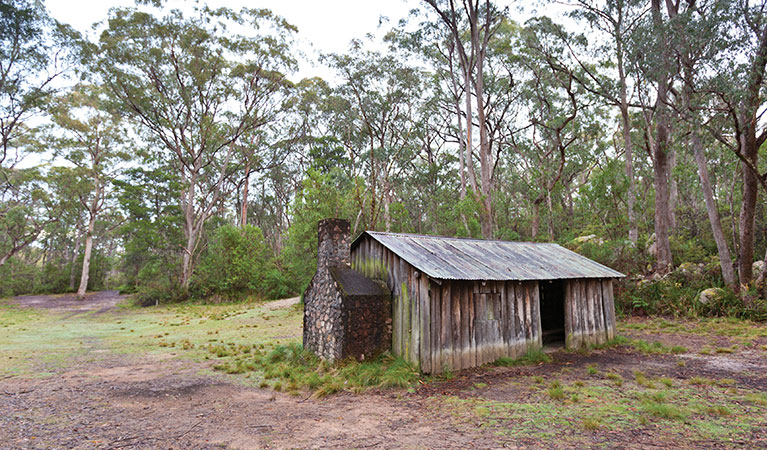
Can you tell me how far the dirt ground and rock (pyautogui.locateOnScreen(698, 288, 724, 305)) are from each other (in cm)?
598

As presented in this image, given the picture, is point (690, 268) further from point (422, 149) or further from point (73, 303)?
point (73, 303)

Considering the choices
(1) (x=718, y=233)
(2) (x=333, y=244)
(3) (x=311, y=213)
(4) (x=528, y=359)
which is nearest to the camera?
(4) (x=528, y=359)

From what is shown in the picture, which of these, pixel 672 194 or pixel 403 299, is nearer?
pixel 403 299

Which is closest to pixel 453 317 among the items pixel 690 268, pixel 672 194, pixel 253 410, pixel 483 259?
pixel 483 259

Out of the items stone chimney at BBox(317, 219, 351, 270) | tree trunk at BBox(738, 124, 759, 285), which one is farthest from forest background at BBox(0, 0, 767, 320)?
stone chimney at BBox(317, 219, 351, 270)

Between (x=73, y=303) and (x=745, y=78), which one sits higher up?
(x=745, y=78)

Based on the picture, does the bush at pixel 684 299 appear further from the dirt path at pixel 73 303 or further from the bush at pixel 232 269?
the dirt path at pixel 73 303

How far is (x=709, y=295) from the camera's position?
49.0ft

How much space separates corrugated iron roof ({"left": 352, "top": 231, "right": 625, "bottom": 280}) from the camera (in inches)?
338

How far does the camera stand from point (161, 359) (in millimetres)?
10383

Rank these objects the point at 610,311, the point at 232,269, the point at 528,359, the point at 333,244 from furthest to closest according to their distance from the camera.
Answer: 1. the point at 232,269
2. the point at 610,311
3. the point at 333,244
4. the point at 528,359

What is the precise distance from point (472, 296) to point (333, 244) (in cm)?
343

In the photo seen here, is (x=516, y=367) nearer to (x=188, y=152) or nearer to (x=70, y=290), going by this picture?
(x=188, y=152)

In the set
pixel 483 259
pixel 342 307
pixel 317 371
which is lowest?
pixel 317 371
